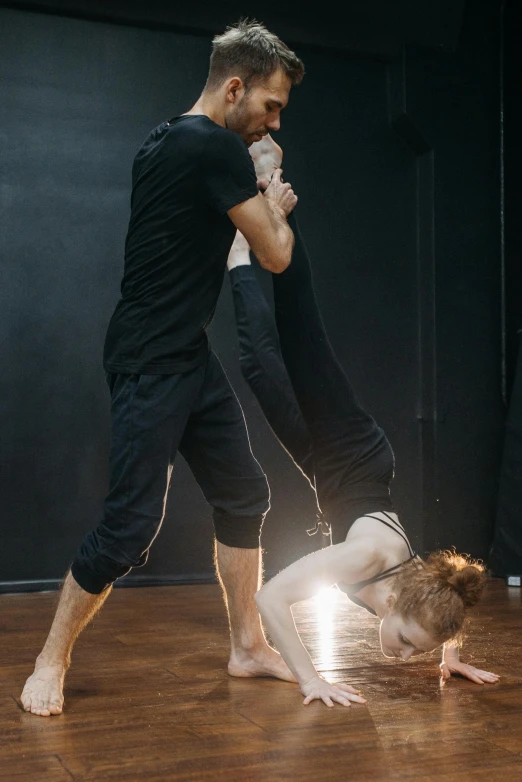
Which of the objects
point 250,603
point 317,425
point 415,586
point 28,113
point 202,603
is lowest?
point 202,603

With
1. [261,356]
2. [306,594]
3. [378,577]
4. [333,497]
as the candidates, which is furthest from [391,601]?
[261,356]

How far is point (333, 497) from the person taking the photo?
236cm

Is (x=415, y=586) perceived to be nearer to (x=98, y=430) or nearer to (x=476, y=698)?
(x=476, y=698)

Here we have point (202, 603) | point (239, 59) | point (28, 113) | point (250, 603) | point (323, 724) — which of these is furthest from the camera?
point (28, 113)

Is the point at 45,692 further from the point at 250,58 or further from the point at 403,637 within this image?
the point at 250,58

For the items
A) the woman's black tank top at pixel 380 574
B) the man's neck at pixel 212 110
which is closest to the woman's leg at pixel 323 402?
the woman's black tank top at pixel 380 574

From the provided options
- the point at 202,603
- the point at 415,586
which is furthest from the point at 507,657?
the point at 202,603

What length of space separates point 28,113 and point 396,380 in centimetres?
218

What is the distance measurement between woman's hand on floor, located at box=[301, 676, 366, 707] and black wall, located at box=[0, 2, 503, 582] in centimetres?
208

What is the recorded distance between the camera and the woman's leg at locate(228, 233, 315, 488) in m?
2.65

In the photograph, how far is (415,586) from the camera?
1996mm

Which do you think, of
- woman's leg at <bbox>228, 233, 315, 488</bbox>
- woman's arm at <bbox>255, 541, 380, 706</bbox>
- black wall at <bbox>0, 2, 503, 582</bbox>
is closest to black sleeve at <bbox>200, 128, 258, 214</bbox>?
woman's leg at <bbox>228, 233, 315, 488</bbox>

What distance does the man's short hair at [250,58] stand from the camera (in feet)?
6.97

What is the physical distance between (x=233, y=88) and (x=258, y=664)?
149 centimetres
